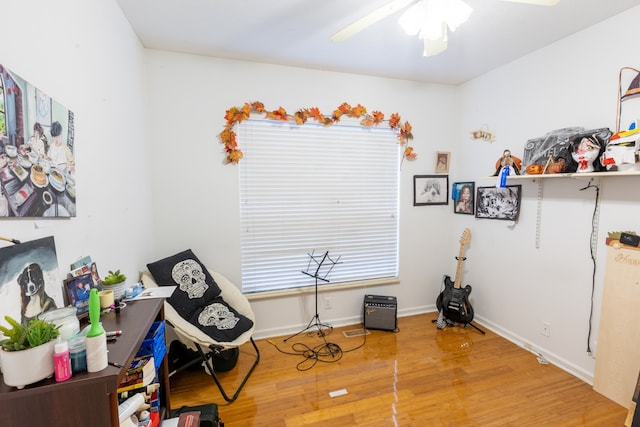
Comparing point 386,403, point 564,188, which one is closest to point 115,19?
point 386,403

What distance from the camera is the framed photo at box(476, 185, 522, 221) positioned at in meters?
2.74

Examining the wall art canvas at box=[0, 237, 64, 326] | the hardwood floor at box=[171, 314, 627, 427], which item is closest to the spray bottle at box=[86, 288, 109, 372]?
the wall art canvas at box=[0, 237, 64, 326]

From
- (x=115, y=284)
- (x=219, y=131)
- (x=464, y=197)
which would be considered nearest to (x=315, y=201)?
(x=219, y=131)

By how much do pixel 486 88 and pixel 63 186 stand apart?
354 cm

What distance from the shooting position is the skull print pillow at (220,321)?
2.17 meters

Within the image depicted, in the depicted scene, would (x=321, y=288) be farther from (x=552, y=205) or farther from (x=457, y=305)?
(x=552, y=205)

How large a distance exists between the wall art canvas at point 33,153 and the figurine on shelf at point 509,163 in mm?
3060

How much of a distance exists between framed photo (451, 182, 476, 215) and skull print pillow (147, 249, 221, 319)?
8.91 ft

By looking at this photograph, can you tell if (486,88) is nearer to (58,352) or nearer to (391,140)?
(391,140)

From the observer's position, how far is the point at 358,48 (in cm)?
245

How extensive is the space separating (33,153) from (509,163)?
319 cm

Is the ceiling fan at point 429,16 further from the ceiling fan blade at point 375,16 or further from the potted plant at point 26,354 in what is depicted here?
the potted plant at point 26,354

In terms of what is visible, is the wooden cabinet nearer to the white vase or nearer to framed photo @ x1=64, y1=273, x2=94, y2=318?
the white vase

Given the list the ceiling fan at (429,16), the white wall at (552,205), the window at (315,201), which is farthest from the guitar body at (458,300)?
the ceiling fan at (429,16)
